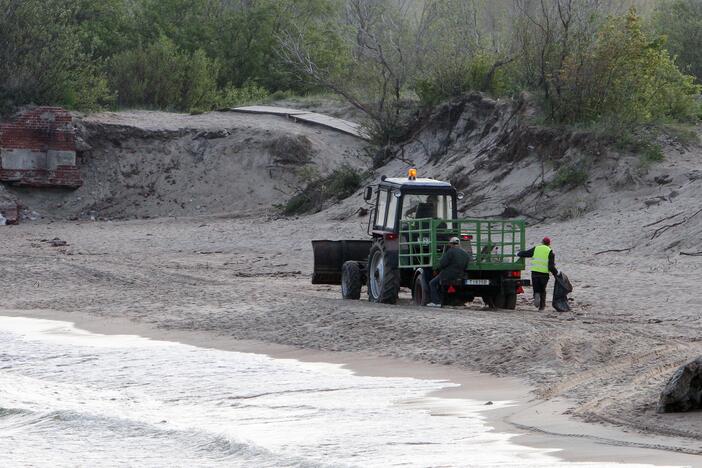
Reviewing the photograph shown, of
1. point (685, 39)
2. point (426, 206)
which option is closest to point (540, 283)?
point (426, 206)

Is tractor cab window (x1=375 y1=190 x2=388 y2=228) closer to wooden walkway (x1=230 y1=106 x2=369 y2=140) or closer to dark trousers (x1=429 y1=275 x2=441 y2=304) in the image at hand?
dark trousers (x1=429 y1=275 x2=441 y2=304)

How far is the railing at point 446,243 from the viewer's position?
1759cm

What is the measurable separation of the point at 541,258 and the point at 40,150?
25.6 m

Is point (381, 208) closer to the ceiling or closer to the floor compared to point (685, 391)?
closer to the ceiling

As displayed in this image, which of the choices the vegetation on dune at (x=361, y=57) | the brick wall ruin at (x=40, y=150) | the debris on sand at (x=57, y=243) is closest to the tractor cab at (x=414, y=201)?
the vegetation on dune at (x=361, y=57)

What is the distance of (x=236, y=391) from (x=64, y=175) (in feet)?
94.4

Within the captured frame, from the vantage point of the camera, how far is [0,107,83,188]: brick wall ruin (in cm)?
3900

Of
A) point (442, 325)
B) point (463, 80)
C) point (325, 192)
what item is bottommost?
point (442, 325)

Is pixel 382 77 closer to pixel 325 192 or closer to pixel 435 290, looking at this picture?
pixel 325 192

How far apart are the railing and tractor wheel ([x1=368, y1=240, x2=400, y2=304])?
0.27 meters

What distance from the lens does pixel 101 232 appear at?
1351 inches

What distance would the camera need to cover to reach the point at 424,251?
59.0 ft

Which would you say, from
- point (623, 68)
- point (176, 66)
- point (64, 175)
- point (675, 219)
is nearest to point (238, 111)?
point (176, 66)

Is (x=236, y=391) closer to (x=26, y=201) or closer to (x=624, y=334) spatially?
(x=624, y=334)
